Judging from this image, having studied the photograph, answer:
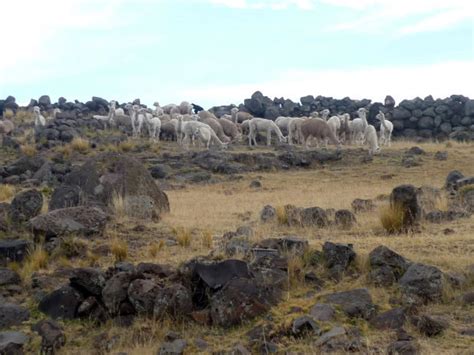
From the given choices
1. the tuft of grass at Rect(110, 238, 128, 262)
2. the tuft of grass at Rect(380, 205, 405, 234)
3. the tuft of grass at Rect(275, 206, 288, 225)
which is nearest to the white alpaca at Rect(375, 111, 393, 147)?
the tuft of grass at Rect(275, 206, 288, 225)

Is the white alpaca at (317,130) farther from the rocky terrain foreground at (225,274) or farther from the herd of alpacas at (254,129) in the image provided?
the rocky terrain foreground at (225,274)

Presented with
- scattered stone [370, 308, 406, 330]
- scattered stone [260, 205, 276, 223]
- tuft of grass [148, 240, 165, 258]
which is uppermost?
scattered stone [260, 205, 276, 223]

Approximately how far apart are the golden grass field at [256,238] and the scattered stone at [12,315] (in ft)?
2.14

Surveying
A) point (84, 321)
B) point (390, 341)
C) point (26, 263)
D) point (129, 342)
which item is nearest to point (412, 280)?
point (390, 341)

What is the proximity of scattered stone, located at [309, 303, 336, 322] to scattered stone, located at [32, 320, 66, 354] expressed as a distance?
123 inches

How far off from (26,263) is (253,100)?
151ft

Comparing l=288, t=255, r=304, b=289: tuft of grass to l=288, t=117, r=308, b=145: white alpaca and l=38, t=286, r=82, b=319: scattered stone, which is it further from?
l=288, t=117, r=308, b=145: white alpaca

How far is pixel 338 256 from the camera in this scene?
424 inches

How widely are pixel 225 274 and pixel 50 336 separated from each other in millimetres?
2376

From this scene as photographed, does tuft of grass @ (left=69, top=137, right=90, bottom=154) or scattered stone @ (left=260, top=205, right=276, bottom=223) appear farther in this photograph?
tuft of grass @ (left=69, top=137, right=90, bottom=154)

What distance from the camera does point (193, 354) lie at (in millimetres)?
8508

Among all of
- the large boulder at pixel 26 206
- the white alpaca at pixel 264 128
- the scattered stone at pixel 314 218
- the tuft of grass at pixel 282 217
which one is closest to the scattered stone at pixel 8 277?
the large boulder at pixel 26 206

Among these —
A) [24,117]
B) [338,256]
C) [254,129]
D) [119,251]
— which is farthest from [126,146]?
[338,256]

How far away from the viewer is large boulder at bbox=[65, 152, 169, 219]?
54.4ft
